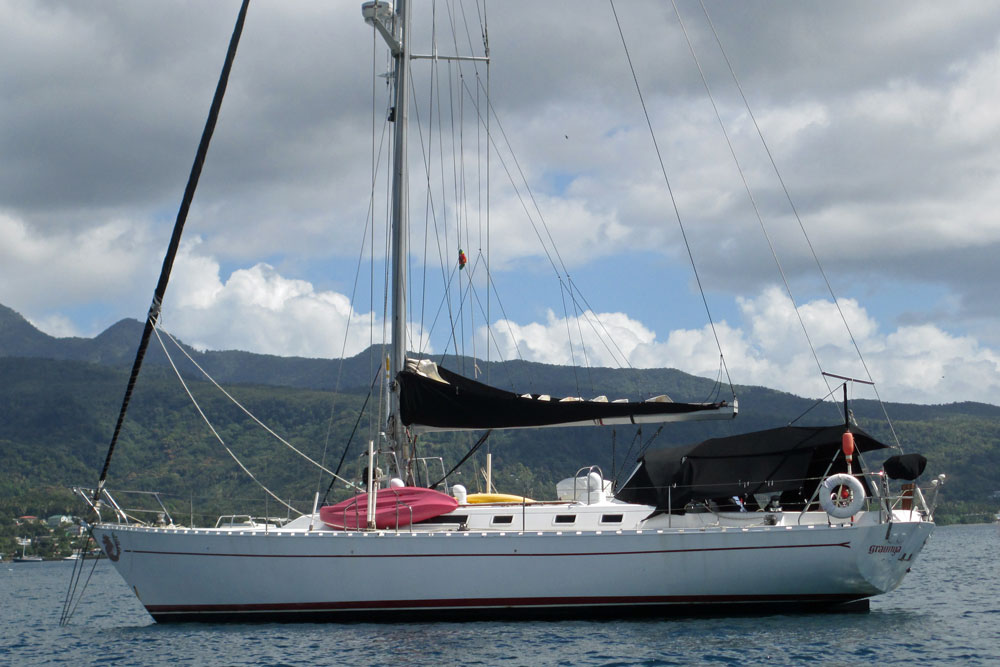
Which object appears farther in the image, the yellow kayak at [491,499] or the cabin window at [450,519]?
the yellow kayak at [491,499]

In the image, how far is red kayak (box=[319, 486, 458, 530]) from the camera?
18109 mm

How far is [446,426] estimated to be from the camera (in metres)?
19.5


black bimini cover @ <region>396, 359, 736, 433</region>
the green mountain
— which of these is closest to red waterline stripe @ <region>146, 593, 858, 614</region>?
black bimini cover @ <region>396, 359, 736, 433</region>

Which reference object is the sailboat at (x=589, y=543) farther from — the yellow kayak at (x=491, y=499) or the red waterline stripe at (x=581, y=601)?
the yellow kayak at (x=491, y=499)

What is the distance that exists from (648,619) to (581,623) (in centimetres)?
126

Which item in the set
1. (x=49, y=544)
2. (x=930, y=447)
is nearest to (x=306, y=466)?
(x=49, y=544)

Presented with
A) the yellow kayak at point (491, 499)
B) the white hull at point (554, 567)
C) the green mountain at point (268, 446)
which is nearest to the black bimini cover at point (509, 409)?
the yellow kayak at point (491, 499)

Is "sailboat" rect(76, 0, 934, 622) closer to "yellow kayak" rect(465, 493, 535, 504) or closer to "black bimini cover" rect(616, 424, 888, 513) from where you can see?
"black bimini cover" rect(616, 424, 888, 513)

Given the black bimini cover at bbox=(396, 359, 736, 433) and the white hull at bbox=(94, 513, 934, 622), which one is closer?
the white hull at bbox=(94, 513, 934, 622)

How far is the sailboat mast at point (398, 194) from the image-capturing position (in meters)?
20.1

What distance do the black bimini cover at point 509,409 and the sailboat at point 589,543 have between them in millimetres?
43

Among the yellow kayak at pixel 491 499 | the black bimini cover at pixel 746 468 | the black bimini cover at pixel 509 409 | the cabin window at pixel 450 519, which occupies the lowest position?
the cabin window at pixel 450 519

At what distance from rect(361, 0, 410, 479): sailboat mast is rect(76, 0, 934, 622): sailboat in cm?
177

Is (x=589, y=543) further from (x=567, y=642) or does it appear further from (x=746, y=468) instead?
(x=746, y=468)
